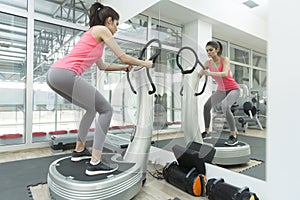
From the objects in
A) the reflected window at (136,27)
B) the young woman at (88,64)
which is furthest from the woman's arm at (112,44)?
the reflected window at (136,27)

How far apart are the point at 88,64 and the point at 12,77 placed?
89.0 inches

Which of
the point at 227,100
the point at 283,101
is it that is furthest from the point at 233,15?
the point at 283,101

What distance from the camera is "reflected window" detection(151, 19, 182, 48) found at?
230 cm

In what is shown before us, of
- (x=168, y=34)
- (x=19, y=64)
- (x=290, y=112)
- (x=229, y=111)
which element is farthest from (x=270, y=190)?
(x=19, y=64)

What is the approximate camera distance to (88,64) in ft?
5.50

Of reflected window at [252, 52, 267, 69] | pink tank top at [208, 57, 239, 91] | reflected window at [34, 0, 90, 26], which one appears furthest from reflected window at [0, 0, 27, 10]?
reflected window at [252, 52, 267, 69]

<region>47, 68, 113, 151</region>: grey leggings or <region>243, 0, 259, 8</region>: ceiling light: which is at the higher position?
<region>243, 0, 259, 8</region>: ceiling light

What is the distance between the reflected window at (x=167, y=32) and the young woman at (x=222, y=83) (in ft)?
1.36

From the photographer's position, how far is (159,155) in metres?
2.50

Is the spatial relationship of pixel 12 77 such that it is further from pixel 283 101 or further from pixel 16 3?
pixel 283 101

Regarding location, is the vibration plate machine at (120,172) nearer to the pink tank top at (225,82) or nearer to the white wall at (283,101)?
the pink tank top at (225,82)

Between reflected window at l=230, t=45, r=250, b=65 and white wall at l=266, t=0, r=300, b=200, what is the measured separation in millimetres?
251

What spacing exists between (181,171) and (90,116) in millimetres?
955

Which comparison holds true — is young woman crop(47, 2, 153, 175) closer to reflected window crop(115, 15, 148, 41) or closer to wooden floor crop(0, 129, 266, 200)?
wooden floor crop(0, 129, 266, 200)
